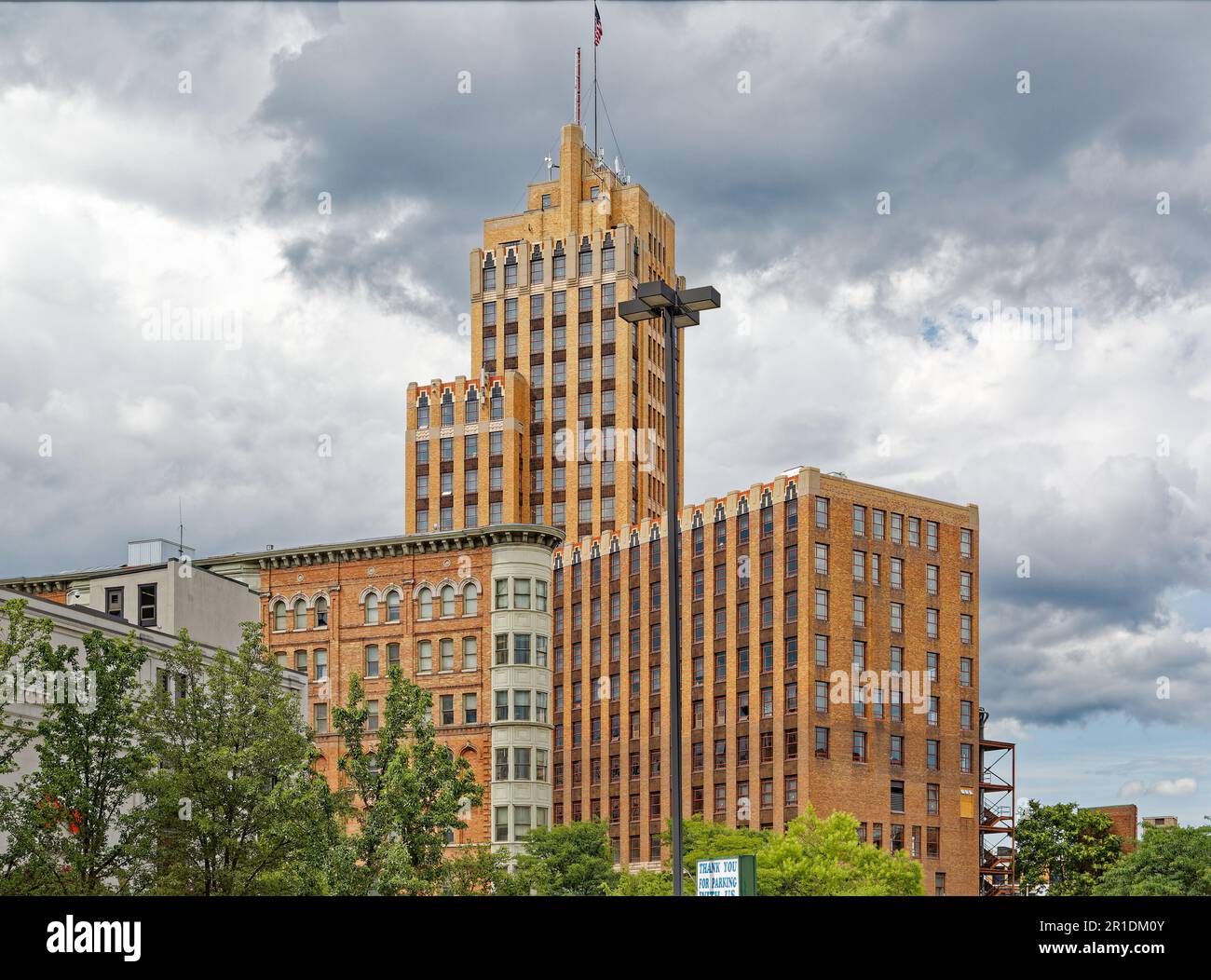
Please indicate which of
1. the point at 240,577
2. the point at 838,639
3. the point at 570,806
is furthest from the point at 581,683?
the point at 240,577

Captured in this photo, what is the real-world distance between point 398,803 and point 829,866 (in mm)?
30344

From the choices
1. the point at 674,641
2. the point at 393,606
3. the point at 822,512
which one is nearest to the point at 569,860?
the point at 393,606

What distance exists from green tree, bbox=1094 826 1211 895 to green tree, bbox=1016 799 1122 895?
19601mm

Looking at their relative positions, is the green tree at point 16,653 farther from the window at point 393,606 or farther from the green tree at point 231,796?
the window at point 393,606

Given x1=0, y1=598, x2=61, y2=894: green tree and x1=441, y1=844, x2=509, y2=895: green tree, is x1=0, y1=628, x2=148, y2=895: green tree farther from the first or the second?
x1=441, y1=844, x2=509, y2=895: green tree

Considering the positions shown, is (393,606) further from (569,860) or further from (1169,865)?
(1169,865)

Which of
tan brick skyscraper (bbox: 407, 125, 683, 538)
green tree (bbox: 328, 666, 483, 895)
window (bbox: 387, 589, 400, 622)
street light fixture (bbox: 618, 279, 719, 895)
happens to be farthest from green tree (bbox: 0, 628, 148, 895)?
tan brick skyscraper (bbox: 407, 125, 683, 538)

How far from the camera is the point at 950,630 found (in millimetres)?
112188

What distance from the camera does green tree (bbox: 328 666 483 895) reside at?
46000 millimetres

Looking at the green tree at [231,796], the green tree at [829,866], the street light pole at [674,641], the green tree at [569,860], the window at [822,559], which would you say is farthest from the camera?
the window at [822,559]

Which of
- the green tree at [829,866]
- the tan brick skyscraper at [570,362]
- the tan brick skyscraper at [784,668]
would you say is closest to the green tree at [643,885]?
the green tree at [829,866]

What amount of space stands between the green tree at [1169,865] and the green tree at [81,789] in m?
65.7

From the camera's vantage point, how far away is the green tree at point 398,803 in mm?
46000
